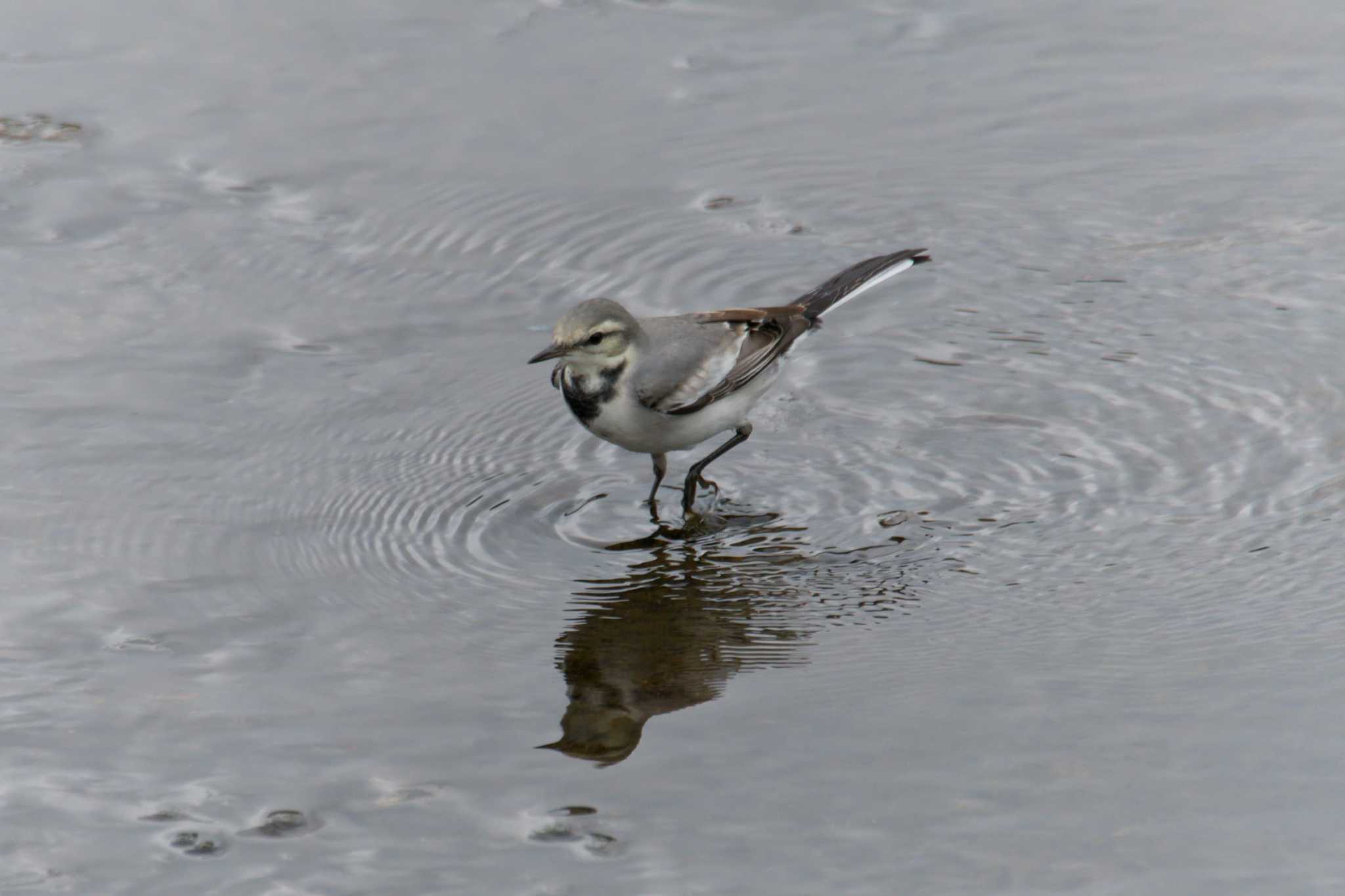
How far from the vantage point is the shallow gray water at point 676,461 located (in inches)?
183

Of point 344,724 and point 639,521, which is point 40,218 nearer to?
point 639,521

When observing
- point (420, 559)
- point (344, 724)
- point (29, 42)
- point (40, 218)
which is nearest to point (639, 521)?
Answer: point (420, 559)

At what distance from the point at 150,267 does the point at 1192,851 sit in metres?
6.00

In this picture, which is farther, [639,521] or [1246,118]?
[1246,118]

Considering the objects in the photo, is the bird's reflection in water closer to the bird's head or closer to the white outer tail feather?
the bird's head

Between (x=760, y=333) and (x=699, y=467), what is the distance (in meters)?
0.72

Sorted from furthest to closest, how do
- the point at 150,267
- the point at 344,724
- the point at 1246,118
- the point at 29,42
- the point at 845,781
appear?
the point at 29,42 < the point at 1246,118 < the point at 150,267 < the point at 344,724 < the point at 845,781

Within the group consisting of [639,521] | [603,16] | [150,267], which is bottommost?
[639,521]

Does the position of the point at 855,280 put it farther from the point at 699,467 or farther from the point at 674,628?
the point at 674,628

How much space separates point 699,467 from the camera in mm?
6941

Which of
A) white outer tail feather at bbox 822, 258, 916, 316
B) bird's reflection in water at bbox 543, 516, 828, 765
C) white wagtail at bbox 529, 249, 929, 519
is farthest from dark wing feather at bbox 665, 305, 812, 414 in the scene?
bird's reflection in water at bbox 543, 516, 828, 765

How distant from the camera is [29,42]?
10.7 metres

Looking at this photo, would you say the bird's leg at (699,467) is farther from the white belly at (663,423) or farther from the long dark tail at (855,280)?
the long dark tail at (855,280)

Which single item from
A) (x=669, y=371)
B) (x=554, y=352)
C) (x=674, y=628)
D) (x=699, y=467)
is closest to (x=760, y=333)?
(x=669, y=371)
